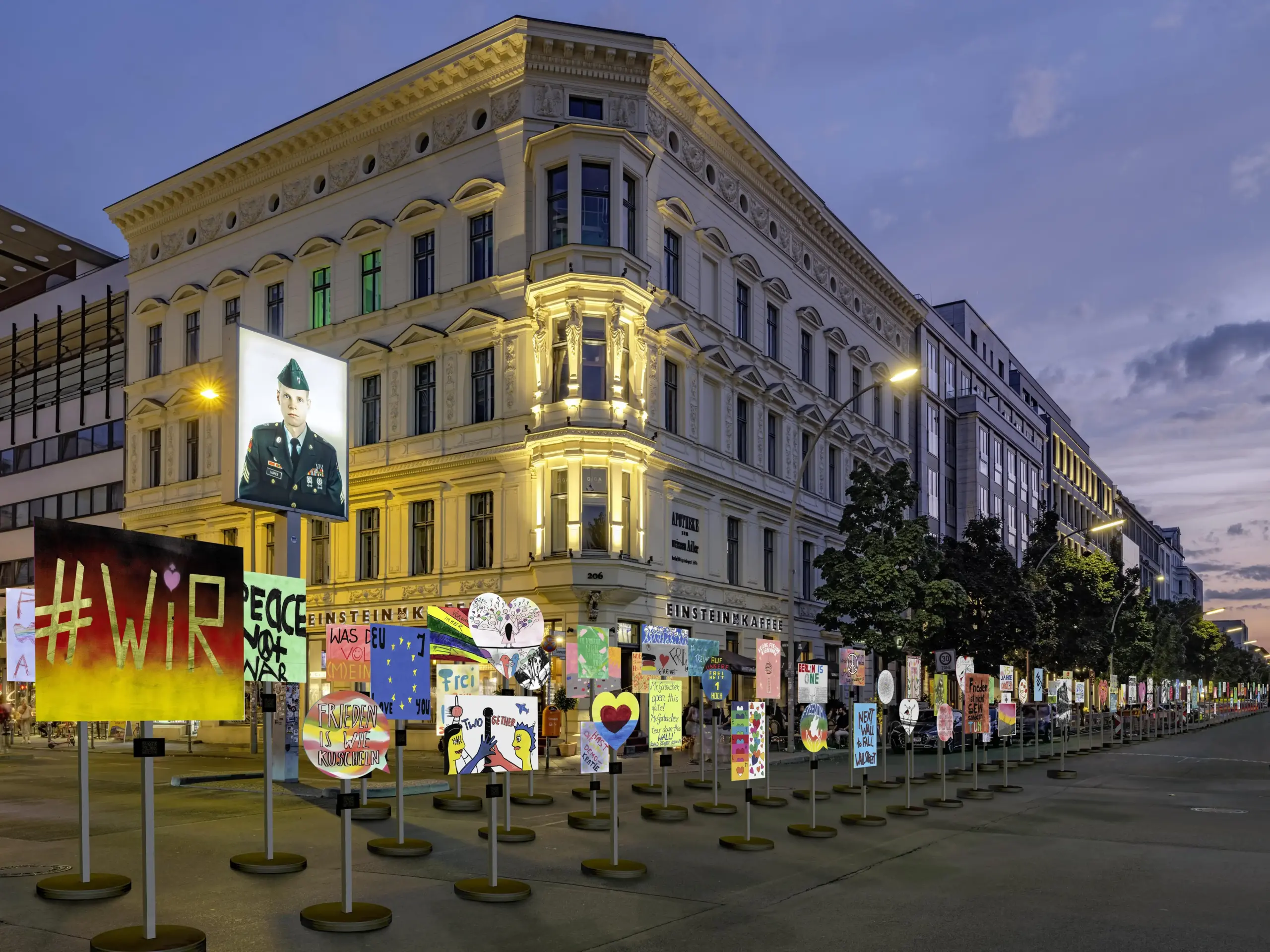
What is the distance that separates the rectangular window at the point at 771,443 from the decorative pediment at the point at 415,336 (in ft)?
46.2

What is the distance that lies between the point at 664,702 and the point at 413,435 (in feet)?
80.1

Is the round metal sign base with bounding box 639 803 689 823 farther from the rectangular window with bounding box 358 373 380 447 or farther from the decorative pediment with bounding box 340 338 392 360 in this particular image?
the decorative pediment with bounding box 340 338 392 360

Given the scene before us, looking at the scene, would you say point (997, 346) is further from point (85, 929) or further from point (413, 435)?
point (85, 929)

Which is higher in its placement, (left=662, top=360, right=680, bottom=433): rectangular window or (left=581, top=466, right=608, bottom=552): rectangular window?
(left=662, top=360, right=680, bottom=433): rectangular window

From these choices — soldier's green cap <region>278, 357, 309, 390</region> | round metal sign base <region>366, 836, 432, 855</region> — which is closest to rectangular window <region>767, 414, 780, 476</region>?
soldier's green cap <region>278, 357, 309, 390</region>

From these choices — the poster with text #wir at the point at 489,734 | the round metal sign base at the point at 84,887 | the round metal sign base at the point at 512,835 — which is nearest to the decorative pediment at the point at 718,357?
the round metal sign base at the point at 512,835

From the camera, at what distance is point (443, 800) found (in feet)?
64.6

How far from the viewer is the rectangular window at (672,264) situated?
130 ft

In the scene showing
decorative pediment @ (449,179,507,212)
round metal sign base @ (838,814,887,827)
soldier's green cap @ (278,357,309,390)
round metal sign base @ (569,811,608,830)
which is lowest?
round metal sign base @ (838,814,887,827)

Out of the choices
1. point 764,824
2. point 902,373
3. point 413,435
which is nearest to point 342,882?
point 764,824

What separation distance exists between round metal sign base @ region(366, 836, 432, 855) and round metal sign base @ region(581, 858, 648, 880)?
206 centimetres

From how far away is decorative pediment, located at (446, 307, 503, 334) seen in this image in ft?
124

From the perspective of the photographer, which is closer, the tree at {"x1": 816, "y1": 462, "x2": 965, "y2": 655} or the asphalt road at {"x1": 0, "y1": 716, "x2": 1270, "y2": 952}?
the asphalt road at {"x1": 0, "y1": 716, "x2": 1270, "y2": 952}

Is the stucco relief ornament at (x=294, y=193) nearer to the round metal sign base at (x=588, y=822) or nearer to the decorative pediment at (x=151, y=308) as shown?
the decorative pediment at (x=151, y=308)
